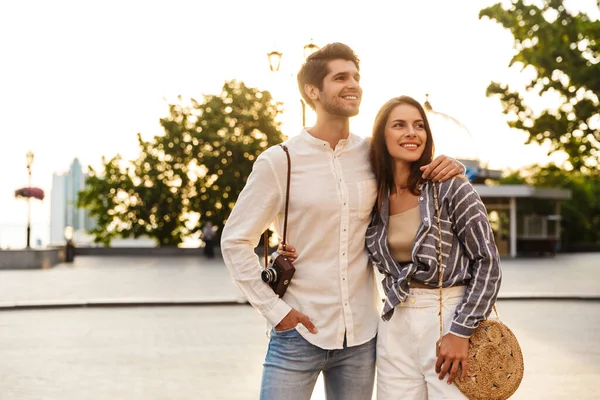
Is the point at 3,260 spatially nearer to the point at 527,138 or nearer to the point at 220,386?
the point at 527,138

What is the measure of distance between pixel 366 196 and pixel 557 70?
19.9m

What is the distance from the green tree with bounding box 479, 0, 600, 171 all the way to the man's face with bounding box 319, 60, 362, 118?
750 inches

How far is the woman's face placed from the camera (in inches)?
135

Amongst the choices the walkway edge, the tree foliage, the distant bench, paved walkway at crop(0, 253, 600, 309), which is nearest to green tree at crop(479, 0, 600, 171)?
paved walkway at crop(0, 253, 600, 309)

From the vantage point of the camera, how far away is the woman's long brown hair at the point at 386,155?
346cm

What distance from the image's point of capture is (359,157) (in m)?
3.57

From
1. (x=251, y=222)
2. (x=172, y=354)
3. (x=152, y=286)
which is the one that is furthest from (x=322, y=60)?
(x=152, y=286)

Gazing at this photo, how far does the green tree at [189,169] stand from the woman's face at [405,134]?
36011mm

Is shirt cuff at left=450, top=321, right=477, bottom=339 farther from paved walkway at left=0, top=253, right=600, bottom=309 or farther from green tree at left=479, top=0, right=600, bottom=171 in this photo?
green tree at left=479, top=0, right=600, bottom=171

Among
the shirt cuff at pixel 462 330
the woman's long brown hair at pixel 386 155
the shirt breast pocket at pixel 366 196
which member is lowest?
the shirt cuff at pixel 462 330

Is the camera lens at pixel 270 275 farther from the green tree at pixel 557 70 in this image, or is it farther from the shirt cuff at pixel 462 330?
the green tree at pixel 557 70

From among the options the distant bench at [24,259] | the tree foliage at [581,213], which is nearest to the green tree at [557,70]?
the distant bench at [24,259]

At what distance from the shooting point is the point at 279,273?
334 cm

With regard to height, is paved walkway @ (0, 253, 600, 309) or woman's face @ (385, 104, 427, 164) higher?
woman's face @ (385, 104, 427, 164)
